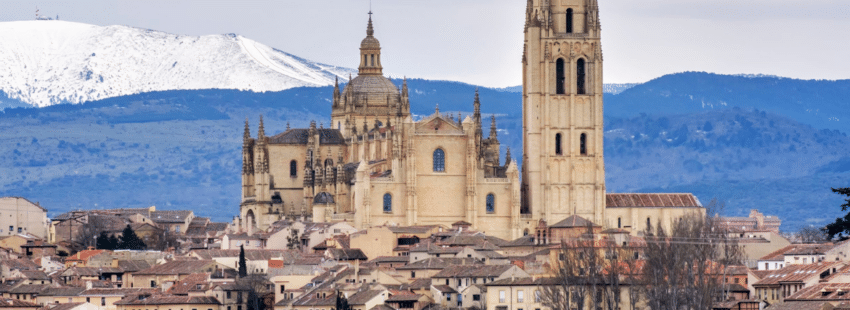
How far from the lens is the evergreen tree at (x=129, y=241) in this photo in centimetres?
11663

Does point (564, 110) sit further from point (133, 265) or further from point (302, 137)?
point (133, 265)

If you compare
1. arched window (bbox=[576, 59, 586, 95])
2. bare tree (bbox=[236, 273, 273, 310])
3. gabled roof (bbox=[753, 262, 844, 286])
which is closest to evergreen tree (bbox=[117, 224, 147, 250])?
arched window (bbox=[576, 59, 586, 95])

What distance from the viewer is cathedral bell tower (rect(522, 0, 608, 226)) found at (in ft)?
369

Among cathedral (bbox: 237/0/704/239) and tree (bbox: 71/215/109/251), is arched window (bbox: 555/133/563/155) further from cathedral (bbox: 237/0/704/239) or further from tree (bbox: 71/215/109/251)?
tree (bbox: 71/215/109/251)

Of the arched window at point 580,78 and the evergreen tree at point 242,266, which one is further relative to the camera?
the arched window at point 580,78

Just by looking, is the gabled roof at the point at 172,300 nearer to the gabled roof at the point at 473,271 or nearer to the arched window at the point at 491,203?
the gabled roof at the point at 473,271

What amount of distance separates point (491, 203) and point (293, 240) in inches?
407

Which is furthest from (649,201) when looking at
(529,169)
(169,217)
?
(169,217)

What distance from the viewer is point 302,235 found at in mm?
108000

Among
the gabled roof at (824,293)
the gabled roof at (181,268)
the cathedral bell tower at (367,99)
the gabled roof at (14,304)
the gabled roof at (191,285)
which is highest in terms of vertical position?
the cathedral bell tower at (367,99)

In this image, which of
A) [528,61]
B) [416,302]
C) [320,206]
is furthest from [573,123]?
[416,302]

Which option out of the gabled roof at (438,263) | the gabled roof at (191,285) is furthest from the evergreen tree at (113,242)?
the gabled roof at (438,263)

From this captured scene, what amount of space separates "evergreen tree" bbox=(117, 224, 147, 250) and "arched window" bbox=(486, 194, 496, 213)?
18.3m

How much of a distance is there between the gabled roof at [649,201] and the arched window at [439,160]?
28.7 ft
